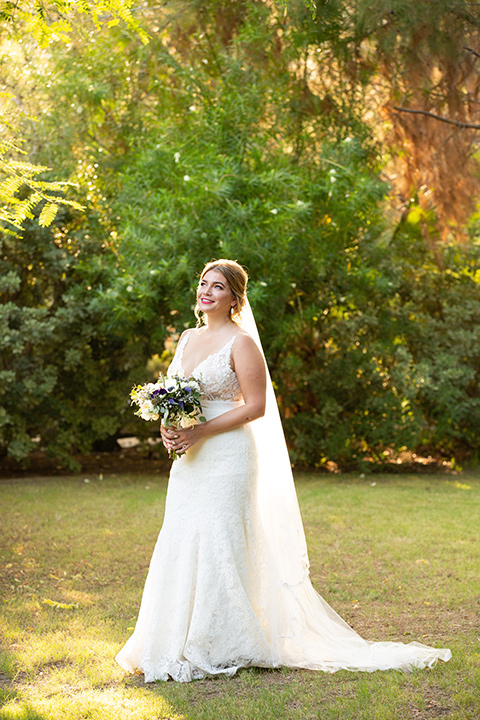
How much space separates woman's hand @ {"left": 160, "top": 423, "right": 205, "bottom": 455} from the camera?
370cm

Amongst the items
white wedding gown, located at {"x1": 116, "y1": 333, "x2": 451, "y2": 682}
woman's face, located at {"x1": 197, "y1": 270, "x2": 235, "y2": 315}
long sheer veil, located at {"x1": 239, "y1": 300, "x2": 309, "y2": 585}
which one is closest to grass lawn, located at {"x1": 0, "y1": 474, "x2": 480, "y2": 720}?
white wedding gown, located at {"x1": 116, "y1": 333, "x2": 451, "y2": 682}

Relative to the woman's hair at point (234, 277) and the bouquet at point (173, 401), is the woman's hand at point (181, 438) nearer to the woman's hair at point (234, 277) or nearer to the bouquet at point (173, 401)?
the bouquet at point (173, 401)

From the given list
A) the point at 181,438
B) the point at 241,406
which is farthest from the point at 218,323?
the point at 181,438

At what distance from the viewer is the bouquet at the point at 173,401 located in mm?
3637

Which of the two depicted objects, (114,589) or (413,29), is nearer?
(114,589)

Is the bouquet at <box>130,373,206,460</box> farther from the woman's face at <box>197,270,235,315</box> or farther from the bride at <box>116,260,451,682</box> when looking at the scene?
the woman's face at <box>197,270,235,315</box>

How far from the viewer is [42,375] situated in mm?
9773

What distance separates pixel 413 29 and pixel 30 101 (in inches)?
190

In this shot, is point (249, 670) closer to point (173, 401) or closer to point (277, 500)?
point (277, 500)

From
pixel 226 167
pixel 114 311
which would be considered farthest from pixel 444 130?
pixel 114 311

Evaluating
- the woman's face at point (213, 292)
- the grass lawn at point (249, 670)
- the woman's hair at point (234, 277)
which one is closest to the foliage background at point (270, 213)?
the grass lawn at point (249, 670)

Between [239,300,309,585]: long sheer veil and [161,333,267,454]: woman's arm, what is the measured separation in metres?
0.19

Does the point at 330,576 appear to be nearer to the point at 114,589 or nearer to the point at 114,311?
the point at 114,589

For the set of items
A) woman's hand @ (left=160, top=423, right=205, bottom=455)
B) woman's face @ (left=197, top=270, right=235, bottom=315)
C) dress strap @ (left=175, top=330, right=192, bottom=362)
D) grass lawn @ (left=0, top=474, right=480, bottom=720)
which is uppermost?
woman's face @ (left=197, top=270, right=235, bottom=315)
